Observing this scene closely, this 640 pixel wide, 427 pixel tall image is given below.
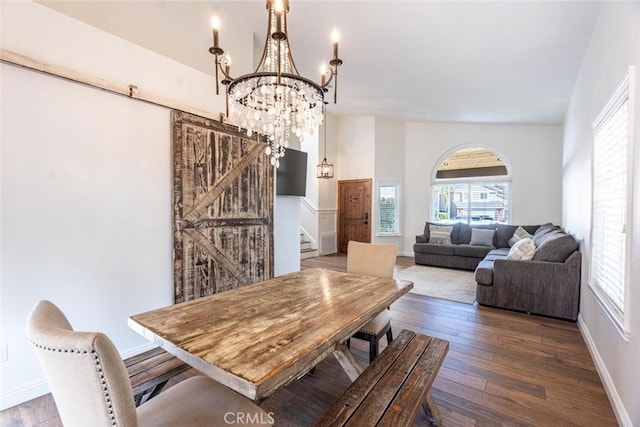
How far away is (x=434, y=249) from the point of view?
241 inches

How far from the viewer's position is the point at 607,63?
2.25 metres

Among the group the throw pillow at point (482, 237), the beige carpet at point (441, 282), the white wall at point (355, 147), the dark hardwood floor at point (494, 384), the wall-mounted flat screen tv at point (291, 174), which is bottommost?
the dark hardwood floor at point (494, 384)

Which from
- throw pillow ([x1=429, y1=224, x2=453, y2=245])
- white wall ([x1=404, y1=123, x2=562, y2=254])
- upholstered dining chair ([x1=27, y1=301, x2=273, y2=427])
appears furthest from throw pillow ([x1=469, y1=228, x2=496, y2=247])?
upholstered dining chair ([x1=27, y1=301, x2=273, y2=427])

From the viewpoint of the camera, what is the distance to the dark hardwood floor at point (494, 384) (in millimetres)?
1756

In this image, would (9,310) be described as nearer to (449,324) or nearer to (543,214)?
(449,324)

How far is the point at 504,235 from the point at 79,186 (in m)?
6.86

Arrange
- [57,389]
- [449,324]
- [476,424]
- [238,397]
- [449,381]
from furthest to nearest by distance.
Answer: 1. [449,324]
2. [449,381]
3. [476,424]
4. [238,397]
5. [57,389]

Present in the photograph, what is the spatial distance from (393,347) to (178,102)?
2744mm

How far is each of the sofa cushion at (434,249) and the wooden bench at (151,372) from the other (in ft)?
18.3

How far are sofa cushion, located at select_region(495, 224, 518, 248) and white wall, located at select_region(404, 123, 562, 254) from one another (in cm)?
64

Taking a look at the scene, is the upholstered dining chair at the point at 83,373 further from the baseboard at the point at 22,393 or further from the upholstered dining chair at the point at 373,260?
the upholstered dining chair at the point at 373,260

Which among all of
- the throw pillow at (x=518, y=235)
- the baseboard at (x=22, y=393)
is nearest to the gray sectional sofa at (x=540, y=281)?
Result: the throw pillow at (x=518, y=235)

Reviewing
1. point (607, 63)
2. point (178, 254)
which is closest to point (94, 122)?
point (178, 254)

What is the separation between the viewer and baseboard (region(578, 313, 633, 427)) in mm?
1659
